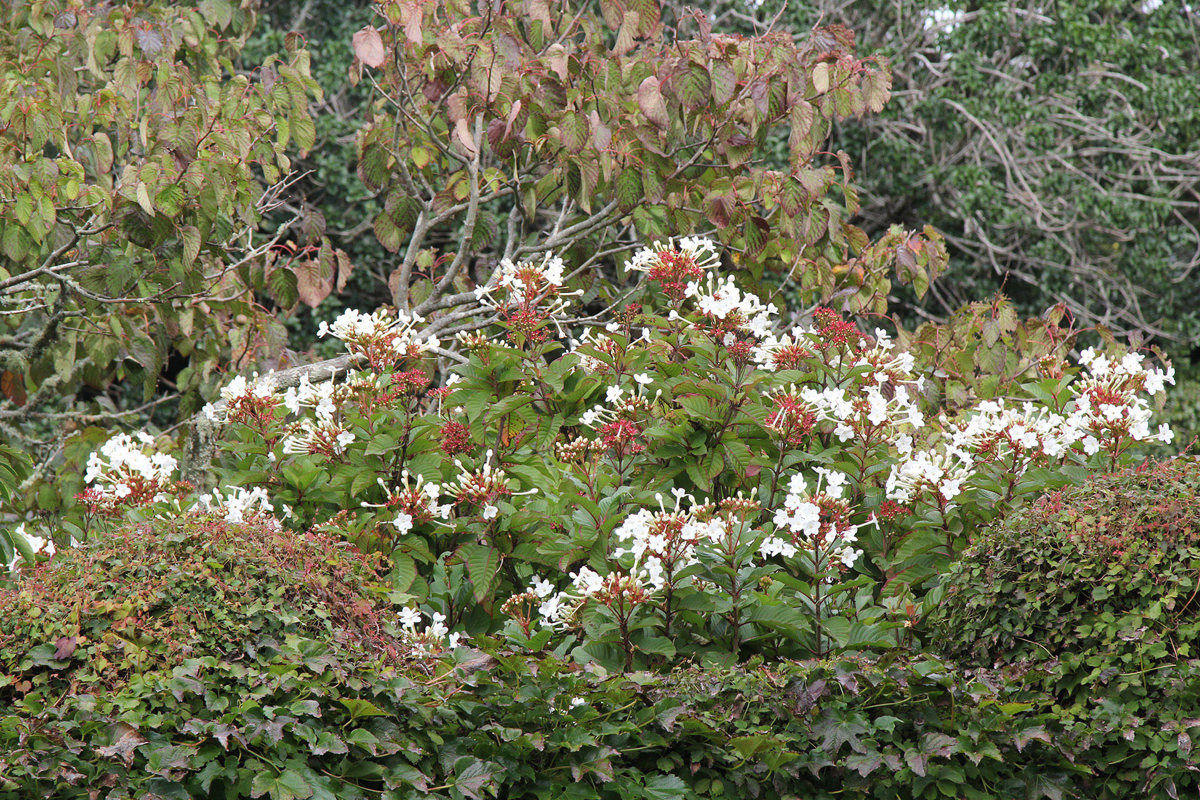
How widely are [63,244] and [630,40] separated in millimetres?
2661

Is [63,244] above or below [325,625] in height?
above

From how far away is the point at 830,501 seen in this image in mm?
2719

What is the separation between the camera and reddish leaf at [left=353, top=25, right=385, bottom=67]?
4738 millimetres

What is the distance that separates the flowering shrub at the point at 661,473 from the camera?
9.32ft


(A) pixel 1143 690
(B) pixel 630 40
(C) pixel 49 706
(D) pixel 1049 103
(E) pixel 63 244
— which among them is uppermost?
(D) pixel 1049 103

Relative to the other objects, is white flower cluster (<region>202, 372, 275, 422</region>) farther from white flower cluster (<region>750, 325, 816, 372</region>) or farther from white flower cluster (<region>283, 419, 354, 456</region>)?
white flower cluster (<region>750, 325, 816, 372</region>)

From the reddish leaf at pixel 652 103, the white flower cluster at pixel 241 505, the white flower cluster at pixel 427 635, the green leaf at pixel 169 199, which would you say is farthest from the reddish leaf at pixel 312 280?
the white flower cluster at pixel 427 635

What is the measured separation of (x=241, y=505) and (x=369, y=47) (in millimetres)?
2474

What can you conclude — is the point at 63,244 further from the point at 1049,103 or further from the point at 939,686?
the point at 1049,103

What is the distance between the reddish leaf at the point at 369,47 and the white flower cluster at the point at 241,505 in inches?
84.0

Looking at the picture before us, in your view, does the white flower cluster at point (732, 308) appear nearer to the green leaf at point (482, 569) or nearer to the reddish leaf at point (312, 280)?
the green leaf at point (482, 569)

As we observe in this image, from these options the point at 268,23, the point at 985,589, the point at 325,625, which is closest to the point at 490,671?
the point at 325,625

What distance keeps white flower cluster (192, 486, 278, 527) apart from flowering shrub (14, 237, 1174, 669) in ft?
0.06

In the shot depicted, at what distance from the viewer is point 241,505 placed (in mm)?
3068
